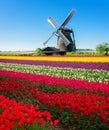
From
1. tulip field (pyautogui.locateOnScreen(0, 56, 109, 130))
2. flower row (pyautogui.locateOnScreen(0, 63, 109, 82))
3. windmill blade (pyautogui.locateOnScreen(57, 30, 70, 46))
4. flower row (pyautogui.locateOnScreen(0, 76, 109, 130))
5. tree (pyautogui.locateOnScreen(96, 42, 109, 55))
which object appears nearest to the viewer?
tulip field (pyautogui.locateOnScreen(0, 56, 109, 130))

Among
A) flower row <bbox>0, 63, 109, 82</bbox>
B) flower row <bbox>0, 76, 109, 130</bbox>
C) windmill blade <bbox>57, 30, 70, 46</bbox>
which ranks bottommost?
flower row <bbox>0, 63, 109, 82</bbox>

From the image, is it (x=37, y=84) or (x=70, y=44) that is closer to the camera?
(x=37, y=84)

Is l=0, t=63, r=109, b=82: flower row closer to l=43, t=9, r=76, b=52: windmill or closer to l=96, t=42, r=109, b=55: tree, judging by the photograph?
l=43, t=9, r=76, b=52: windmill

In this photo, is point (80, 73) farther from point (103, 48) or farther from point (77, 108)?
point (103, 48)

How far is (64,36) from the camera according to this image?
6103cm

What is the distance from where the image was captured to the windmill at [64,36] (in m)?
60.8

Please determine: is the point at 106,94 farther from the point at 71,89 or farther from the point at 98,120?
the point at 98,120

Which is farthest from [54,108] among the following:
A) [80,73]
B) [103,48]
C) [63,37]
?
[103,48]

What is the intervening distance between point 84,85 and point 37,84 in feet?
8.17

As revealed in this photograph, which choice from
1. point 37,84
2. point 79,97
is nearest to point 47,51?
point 37,84

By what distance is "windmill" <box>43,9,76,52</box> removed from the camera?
2393 inches

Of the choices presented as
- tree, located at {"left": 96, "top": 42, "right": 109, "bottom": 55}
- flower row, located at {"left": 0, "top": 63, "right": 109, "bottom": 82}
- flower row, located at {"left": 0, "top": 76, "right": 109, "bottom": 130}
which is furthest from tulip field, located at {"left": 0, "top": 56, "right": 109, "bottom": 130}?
tree, located at {"left": 96, "top": 42, "right": 109, "bottom": 55}

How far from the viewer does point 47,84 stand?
13172 mm

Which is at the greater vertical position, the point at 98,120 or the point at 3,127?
the point at 3,127
